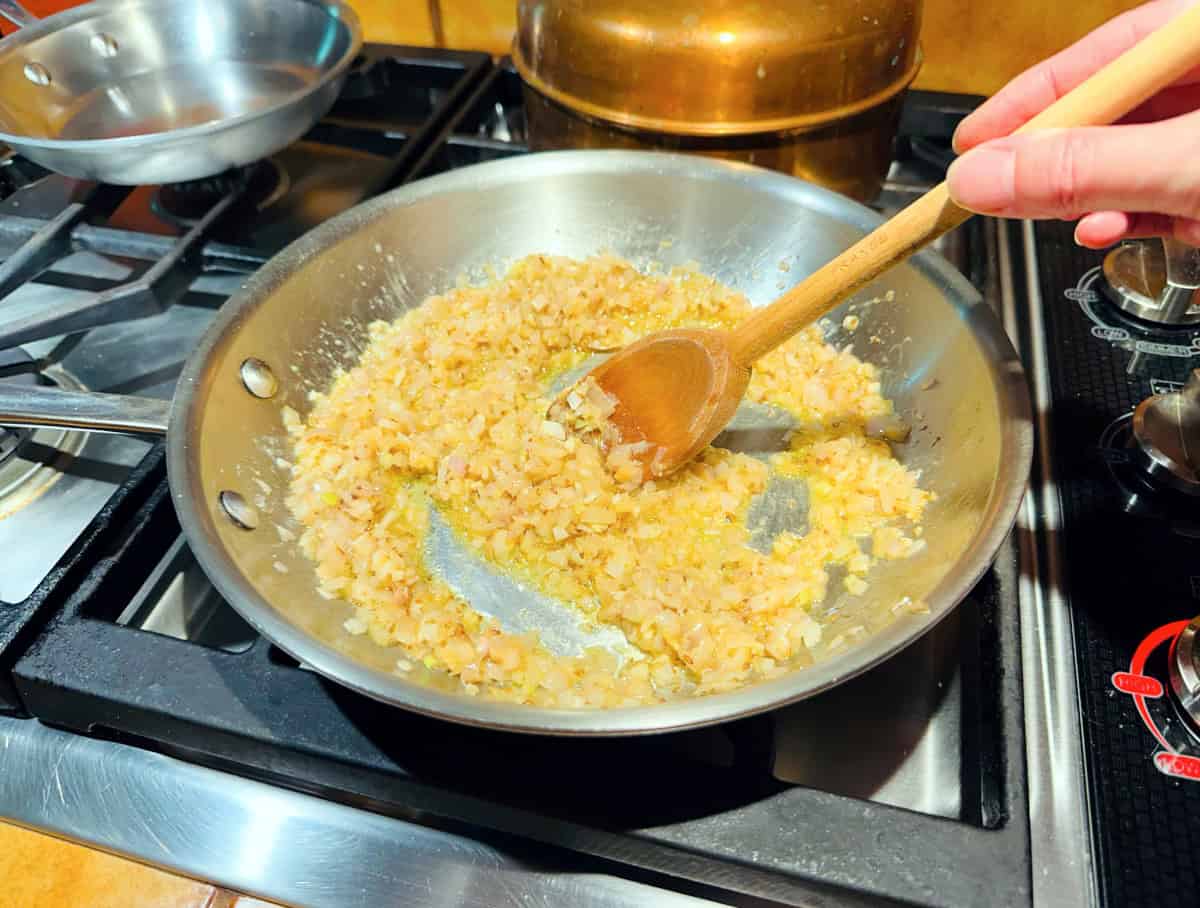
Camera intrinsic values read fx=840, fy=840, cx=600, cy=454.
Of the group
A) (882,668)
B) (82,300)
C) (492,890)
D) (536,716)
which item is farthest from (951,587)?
(82,300)

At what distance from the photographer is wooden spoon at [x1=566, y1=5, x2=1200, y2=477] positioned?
0.83m

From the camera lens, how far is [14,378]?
41.2 inches

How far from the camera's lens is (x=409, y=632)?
0.84 m

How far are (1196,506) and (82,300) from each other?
1.28m

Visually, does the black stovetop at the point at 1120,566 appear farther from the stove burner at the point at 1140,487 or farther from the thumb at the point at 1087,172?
the thumb at the point at 1087,172

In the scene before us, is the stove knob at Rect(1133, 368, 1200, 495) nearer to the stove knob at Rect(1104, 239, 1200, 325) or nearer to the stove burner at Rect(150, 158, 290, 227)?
the stove knob at Rect(1104, 239, 1200, 325)

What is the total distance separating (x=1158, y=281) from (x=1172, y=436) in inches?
11.6

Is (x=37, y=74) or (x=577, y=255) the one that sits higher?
(x=37, y=74)

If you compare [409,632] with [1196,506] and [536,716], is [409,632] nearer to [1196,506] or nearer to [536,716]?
[536,716]

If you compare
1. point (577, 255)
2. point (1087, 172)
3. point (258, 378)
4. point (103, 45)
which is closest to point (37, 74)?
point (103, 45)

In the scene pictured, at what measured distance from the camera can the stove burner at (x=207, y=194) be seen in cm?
132

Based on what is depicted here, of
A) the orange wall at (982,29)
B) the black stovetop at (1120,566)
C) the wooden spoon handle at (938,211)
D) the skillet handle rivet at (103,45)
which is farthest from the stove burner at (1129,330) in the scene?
the skillet handle rivet at (103,45)

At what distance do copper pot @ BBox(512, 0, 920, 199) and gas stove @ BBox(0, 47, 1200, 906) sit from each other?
407 millimetres

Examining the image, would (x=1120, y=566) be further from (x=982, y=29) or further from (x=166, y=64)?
(x=166, y=64)
